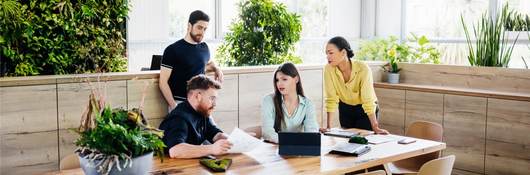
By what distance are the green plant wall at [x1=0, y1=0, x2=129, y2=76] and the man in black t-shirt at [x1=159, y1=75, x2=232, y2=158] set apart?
6.45 ft

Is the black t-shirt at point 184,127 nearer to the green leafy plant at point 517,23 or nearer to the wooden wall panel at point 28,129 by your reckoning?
the wooden wall panel at point 28,129

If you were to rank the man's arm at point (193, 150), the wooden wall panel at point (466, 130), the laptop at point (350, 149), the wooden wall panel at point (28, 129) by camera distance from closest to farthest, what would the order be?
the man's arm at point (193, 150)
the laptop at point (350, 149)
the wooden wall panel at point (28, 129)
the wooden wall panel at point (466, 130)

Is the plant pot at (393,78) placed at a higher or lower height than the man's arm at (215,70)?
lower

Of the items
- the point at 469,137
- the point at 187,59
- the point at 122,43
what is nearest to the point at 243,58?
the point at 122,43

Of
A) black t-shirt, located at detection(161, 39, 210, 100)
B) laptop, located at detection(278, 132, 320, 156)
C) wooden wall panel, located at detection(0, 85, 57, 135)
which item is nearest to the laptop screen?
laptop, located at detection(278, 132, 320, 156)

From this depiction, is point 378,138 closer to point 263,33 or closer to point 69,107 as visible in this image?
point 69,107

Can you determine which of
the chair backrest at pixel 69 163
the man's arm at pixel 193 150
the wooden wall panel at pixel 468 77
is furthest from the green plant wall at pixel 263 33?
the chair backrest at pixel 69 163

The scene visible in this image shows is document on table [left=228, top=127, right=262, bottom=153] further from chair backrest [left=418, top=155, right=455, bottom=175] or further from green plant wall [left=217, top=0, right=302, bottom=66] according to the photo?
green plant wall [left=217, top=0, right=302, bottom=66]

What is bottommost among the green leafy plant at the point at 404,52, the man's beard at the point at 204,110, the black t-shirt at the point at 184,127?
the black t-shirt at the point at 184,127

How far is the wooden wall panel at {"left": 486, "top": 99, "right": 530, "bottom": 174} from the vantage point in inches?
207

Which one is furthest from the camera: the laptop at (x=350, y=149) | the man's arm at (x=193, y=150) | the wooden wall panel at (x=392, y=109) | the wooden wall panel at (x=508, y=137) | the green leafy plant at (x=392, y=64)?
the green leafy plant at (x=392, y=64)

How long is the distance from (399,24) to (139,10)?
12.0ft

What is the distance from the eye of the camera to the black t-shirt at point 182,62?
14.9ft

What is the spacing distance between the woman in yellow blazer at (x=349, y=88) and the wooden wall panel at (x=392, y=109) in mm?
1594
